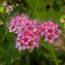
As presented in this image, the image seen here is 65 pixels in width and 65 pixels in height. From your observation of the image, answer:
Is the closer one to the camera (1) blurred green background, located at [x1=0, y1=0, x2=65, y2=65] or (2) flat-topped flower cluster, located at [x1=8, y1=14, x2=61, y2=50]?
(2) flat-topped flower cluster, located at [x1=8, y1=14, x2=61, y2=50]

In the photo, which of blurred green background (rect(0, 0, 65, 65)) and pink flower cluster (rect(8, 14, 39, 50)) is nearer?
pink flower cluster (rect(8, 14, 39, 50))

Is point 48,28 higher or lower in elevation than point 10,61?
higher

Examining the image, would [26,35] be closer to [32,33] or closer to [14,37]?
[32,33]

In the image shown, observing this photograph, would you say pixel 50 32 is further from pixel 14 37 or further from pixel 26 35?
pixel 14 37

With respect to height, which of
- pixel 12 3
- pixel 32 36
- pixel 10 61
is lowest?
pixel 10 61

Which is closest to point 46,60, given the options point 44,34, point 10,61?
point 10,61

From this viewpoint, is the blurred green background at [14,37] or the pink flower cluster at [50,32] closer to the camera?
the pink flower cluster at [50,32]

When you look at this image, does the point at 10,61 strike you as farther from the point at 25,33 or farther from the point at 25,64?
the point at 25,64

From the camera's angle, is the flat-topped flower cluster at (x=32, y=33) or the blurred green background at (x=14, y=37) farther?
the blurred green background at (x=14, y=37)

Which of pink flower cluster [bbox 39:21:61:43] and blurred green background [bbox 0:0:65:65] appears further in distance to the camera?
blurred green background [bbox 0:0:65:65]

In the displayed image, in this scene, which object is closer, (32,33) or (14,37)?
(32,33)

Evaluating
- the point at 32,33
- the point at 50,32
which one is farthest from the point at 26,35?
the point at 50,32
